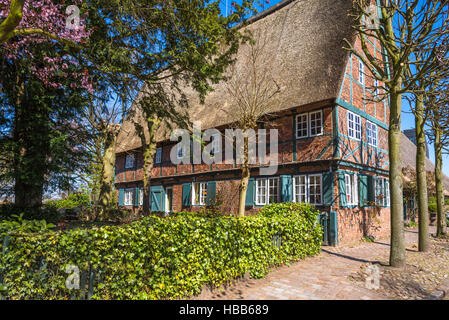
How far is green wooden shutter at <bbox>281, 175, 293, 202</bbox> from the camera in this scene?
10719 millimetres

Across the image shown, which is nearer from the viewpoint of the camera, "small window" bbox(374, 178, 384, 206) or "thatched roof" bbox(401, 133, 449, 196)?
"small window" bbox(374, 178, 384, 206)

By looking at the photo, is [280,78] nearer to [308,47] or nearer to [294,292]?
[308,47]

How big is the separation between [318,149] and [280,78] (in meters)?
3.51

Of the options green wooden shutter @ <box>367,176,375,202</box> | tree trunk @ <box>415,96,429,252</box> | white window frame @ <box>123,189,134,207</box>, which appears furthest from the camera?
white window frame @ <box>123,189,134,207</box>

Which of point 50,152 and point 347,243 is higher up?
point 50,152

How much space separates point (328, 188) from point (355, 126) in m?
3.10

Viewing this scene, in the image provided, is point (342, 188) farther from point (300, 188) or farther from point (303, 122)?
point (303, 122)

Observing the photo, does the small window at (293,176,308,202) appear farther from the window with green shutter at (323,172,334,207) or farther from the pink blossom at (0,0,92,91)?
the pink blossom at (0,0,92,91)

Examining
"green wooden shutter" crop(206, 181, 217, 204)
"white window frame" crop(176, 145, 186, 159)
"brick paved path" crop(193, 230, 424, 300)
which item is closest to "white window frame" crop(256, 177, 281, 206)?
"green wooden shutter" crop(206, 181, 217, 204)

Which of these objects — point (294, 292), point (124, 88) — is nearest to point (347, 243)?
point (294, 292)

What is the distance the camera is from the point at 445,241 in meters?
10.4

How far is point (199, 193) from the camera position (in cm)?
1508

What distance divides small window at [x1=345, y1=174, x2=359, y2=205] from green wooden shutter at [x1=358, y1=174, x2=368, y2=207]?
17 centimetres

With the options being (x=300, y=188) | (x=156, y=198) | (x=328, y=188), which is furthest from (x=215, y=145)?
(x=328, y=188)
